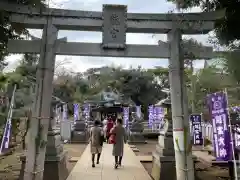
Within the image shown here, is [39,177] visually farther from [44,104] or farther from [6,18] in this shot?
[6,18]

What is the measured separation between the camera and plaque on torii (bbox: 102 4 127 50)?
641 cm

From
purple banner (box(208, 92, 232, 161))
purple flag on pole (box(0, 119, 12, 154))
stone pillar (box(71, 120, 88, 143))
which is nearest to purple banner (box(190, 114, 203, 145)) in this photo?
purple banner (box(208, 92, 232, 161))

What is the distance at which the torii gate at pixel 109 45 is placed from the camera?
242 inches

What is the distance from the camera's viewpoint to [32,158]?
6.02 m

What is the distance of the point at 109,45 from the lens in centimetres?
633

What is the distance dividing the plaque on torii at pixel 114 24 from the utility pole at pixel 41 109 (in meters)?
1.12

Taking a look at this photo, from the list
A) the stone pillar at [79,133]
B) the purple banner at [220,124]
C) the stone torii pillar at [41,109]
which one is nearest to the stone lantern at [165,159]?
the purple banner at [220,124]

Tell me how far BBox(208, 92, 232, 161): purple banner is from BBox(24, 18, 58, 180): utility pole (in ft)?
11.4

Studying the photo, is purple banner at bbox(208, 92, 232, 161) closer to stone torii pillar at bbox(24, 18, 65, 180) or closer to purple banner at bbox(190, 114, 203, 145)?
stone torii pillar at bbox(24, 18, 65, 180)

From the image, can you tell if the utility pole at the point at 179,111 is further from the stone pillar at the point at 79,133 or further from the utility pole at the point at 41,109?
the stone pillar at the point at 79,133

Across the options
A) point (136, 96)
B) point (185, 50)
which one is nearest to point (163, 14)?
point (185, 50)

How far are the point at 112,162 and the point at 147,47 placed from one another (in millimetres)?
6746

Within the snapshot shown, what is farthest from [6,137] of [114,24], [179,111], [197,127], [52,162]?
[197,127]

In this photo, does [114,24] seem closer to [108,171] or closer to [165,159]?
[165,159]
